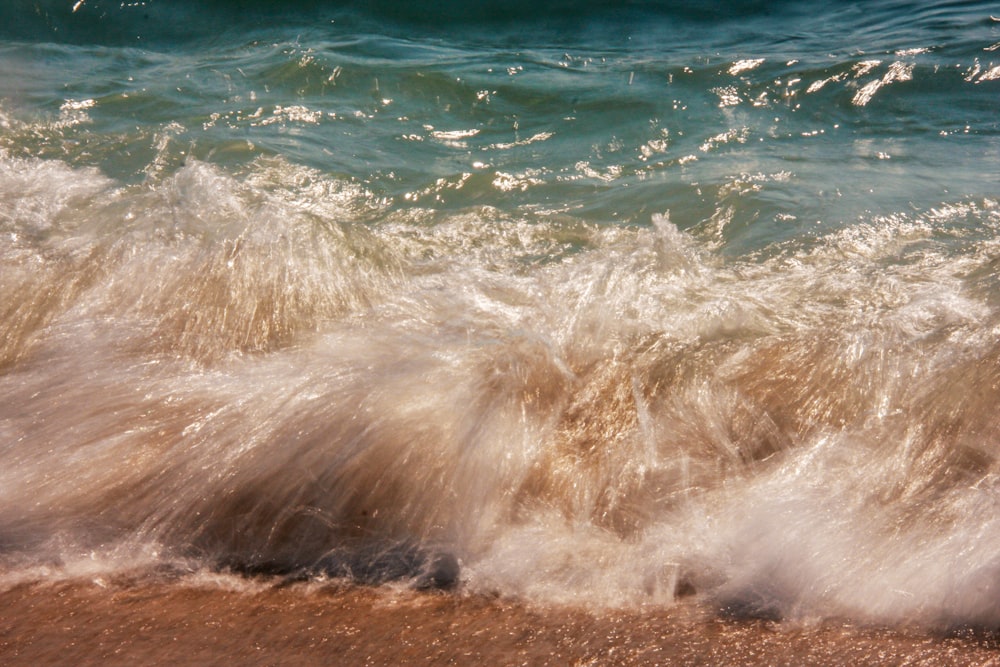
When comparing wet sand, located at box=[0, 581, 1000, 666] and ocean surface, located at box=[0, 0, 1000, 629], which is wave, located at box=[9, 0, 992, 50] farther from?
wet sand, located at box=[0, 581, 1000, 666]

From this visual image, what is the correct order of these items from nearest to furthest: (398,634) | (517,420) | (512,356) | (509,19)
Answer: (398,634) → (517,420) → (512,356) → (509,19)

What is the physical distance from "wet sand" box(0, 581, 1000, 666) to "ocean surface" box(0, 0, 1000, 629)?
0.05 meters

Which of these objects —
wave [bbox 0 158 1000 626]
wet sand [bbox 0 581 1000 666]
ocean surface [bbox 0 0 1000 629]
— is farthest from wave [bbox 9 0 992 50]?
wet sand [bbox 0 581 1000 666]

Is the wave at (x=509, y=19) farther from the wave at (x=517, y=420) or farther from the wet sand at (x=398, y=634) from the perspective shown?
the wet sand at (x=398, y=634)

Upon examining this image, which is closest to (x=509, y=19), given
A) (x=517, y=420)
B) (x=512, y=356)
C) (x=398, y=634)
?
(x=512, y=356)

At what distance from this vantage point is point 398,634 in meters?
1.66

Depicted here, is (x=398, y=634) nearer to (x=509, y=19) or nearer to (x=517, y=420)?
(x=517, y=420)

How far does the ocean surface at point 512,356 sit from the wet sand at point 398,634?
0.05 metres

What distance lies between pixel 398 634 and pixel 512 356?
0.87 m

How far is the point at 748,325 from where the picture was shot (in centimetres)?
249

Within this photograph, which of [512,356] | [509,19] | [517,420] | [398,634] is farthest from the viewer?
[509,19]

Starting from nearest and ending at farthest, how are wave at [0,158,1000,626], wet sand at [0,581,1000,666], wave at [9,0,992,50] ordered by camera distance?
1. wet sand at [0,581,1000,666]
2. wave at [0,158,1000,626]
3. wave at [9,0,992,50]

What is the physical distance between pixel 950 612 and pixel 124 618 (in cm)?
163

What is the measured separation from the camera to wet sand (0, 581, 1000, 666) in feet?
5.24
